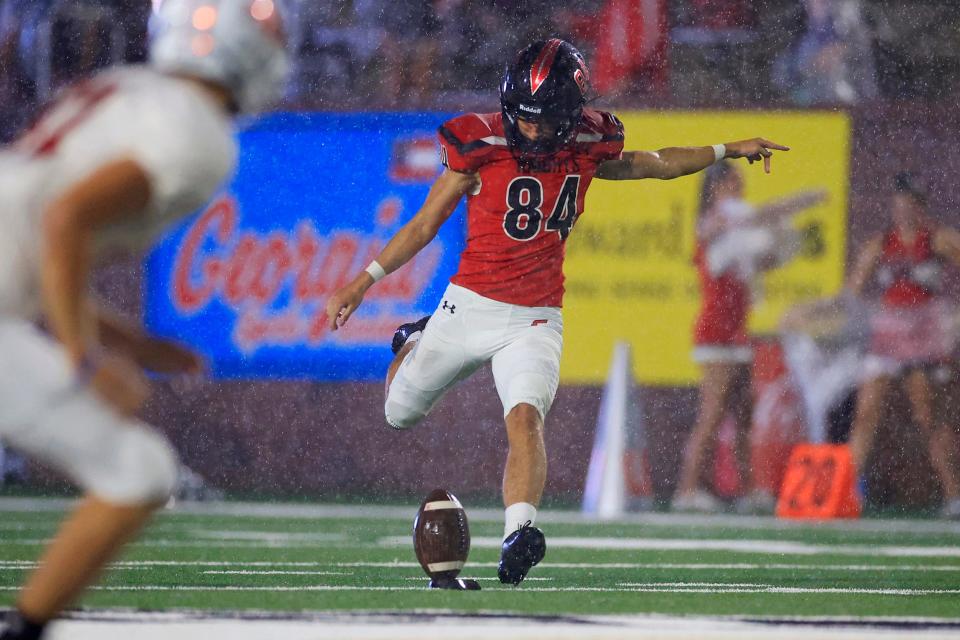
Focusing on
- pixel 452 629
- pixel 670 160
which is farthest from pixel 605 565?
pixel 452 629

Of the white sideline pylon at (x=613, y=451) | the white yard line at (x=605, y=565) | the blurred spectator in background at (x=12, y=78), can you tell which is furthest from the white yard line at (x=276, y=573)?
the blurred spectator in background at (x=12, y=78)

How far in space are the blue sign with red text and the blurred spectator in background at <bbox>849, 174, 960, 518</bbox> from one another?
2556 millimetres

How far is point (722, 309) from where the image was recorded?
10336 millimetres

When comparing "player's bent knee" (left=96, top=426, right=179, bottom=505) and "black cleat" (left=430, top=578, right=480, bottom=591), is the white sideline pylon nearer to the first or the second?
"black cleat" (left=430, top=578, right=480, bottom=591)

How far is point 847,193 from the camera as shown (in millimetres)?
10586

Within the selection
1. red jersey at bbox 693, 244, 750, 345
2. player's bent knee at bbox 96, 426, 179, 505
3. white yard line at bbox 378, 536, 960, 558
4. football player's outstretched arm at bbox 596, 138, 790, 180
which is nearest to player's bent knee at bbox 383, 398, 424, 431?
football player's outstretched arm at bbox 596, 138, 790, 180

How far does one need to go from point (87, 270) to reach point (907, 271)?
303 inches

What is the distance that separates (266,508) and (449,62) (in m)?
3.32

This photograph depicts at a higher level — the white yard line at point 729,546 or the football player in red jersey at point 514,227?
the football player in red jersey at point 514,227

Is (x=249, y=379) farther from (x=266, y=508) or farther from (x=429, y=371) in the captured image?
(x=429, y=371)

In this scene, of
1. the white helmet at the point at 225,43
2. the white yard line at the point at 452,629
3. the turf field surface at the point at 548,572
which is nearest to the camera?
the white helmet at the point at 225,43

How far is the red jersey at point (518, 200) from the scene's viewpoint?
5980mm

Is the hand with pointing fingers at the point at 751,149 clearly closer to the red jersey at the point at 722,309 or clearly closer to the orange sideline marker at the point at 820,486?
the orange sideline marker at the point at 820,486

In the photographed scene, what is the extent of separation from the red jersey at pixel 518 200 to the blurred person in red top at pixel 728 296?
165 inches
